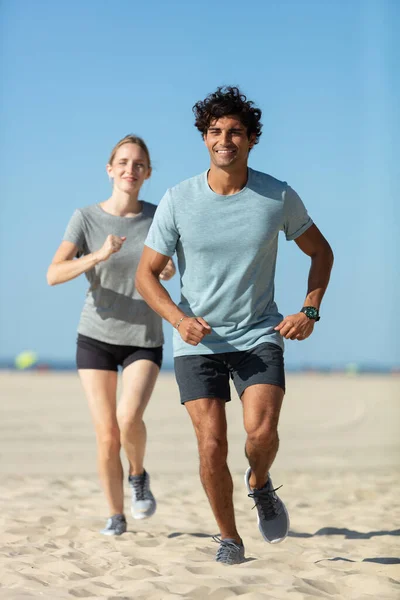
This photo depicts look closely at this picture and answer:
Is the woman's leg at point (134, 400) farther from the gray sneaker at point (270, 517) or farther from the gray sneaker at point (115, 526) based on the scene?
the gray sneaker at point (270, 517)

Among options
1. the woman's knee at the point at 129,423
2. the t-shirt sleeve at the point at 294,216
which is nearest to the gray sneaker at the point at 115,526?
the woman's knee at the point at 129,423

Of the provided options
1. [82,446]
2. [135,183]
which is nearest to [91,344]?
[135,183]

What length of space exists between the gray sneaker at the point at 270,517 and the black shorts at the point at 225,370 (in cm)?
56

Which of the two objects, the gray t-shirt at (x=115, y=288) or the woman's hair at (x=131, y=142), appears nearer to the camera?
the gray t-shirt at (x=115, y=288)

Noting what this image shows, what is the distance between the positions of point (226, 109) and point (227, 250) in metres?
0.72

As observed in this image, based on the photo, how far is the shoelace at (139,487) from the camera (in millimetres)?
6090

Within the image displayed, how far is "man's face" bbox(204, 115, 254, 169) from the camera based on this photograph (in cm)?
457

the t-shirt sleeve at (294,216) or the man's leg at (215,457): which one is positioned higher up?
the t-shirt sleeve at (294,216)

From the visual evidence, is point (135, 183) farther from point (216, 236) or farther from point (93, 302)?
point (216, 236)

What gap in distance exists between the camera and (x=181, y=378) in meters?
4.71

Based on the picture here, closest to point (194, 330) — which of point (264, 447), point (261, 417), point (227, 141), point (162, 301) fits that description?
point (162, 301)

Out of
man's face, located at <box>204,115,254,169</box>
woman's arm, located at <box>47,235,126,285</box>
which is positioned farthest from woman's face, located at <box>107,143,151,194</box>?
man's face, located at <box>204,115,254,169</box>

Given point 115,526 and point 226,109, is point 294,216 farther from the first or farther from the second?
point 115,526

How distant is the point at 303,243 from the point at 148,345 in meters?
1.54
